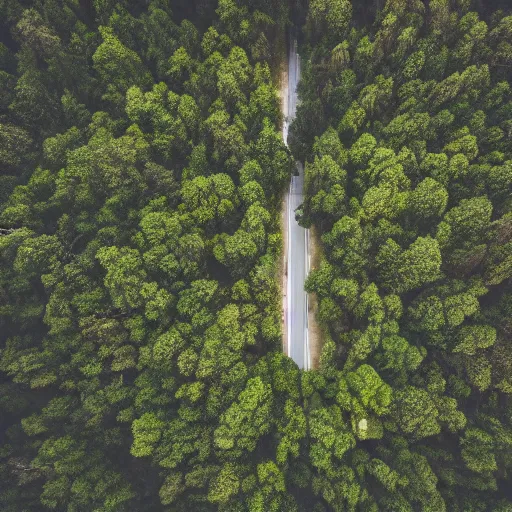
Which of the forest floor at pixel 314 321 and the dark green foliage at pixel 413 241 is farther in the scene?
the forest floor at pixel 314 321

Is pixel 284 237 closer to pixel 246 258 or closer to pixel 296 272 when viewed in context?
pixel 296 272

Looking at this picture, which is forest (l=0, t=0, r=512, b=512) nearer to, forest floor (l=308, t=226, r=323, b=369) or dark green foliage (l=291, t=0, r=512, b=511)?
dark green foliage (l=291, t=0, r=512, b=511)

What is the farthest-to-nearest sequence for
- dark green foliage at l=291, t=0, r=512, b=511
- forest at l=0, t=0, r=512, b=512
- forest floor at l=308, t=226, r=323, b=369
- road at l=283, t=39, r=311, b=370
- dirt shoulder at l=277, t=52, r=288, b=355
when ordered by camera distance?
dirt shoulder at l=277, t=52, r=288, b=355 → road at l=283, t=39, r=311, b=370 → forest floor at l=308, t=226, r=323, b=369 → dark green foliage at l=291, t=0, r=512, b=511 → forest at l=0, t=0, r=512, b=512

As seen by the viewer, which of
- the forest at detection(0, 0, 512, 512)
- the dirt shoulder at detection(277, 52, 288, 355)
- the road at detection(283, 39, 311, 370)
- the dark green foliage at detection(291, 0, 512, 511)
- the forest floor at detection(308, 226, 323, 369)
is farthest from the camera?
the dirt shoulder at detection(277, 52, 288, 355)

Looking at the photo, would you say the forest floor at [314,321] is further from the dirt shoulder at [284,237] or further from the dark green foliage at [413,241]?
the dark green foliage at [413,241]

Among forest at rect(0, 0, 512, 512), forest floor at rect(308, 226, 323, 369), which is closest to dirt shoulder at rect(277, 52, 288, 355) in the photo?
forest floor at rect(308, 226, 323, 369)

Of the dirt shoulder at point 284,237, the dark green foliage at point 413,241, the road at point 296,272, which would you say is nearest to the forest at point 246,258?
the dark green foliage at point 413,241

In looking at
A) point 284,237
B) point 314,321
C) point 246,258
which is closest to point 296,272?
point 284,237
